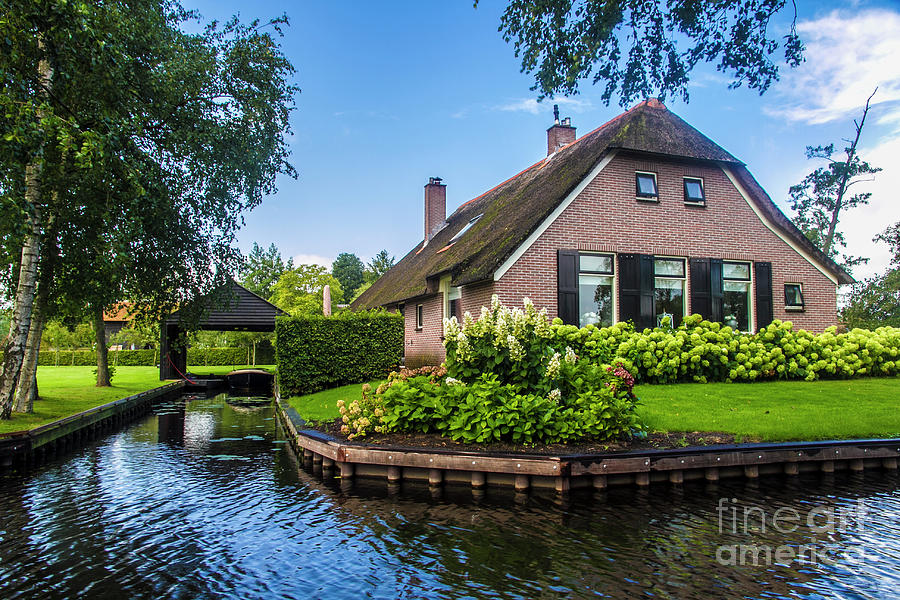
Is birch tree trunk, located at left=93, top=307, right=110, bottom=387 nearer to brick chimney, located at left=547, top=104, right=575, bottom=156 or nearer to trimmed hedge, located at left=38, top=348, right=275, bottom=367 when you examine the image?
brick chimney, located at left=547, top=104, right=575, bottom=156

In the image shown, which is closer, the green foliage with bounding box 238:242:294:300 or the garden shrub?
the garden shrub

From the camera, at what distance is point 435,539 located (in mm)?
5578

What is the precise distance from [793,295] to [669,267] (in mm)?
3855

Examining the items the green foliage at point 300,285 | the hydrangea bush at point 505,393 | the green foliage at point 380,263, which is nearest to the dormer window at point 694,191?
the hydrangea bush at point 505,393

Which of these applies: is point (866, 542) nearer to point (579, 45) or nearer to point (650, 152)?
point (579, 45)

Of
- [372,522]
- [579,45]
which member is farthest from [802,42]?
[372,522]

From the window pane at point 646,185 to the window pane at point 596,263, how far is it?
6.45ft

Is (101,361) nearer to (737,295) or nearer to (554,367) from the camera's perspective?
(554,367)

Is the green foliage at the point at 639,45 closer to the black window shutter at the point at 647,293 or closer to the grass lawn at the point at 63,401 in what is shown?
the black window shutter at the point at 647,293

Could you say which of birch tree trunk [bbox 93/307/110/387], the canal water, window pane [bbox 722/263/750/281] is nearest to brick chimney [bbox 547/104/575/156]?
window pane [bbox 722/263/750/281]

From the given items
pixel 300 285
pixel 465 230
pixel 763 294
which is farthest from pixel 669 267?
pixel 300 285

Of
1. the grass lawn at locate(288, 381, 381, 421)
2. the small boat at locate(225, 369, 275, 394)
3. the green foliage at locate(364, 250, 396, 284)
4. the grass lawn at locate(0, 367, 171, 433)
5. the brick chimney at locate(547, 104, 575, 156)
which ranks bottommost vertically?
the small boat at locate(225, 369, 275, 394)

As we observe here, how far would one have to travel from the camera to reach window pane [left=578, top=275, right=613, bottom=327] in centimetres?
1370

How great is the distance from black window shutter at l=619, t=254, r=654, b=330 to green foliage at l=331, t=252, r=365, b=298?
62399 mm
